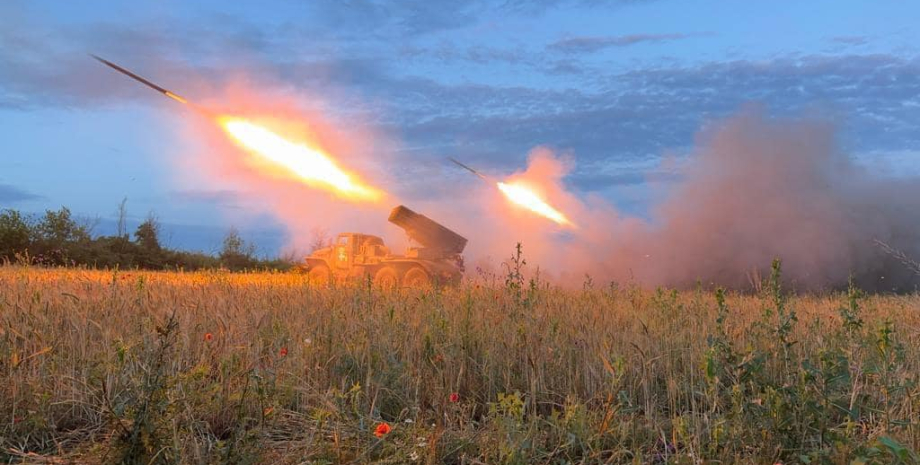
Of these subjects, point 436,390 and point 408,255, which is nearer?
point 436,390

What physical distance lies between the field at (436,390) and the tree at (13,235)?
24.2 meters

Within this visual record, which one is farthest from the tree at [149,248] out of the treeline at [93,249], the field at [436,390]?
the field at [436,390]

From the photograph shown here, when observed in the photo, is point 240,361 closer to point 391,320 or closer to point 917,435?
point 391,320

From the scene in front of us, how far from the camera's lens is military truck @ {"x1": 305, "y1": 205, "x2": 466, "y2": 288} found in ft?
68.8

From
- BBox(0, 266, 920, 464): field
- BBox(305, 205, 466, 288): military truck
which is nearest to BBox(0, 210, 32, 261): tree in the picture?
BBox(305, 205, 466, 288): military truck

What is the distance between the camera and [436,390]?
193 inches

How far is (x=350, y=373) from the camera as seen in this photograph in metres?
5.51

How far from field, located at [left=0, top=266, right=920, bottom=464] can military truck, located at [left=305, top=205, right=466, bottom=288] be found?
1287cm

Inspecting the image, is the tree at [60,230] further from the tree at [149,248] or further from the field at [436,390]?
the field at [436,390]

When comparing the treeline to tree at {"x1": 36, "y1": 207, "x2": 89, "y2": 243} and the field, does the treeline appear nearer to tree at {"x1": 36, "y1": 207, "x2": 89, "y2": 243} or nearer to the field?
tree at {"x1": 36, "y1": 207, "x2": 89, "y2": 243}

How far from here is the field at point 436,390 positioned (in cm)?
→ 373

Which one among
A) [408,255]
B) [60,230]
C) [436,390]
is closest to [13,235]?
[60,230]

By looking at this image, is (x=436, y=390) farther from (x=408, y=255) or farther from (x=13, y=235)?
(x=13, y=235)

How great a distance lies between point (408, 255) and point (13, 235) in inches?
747
